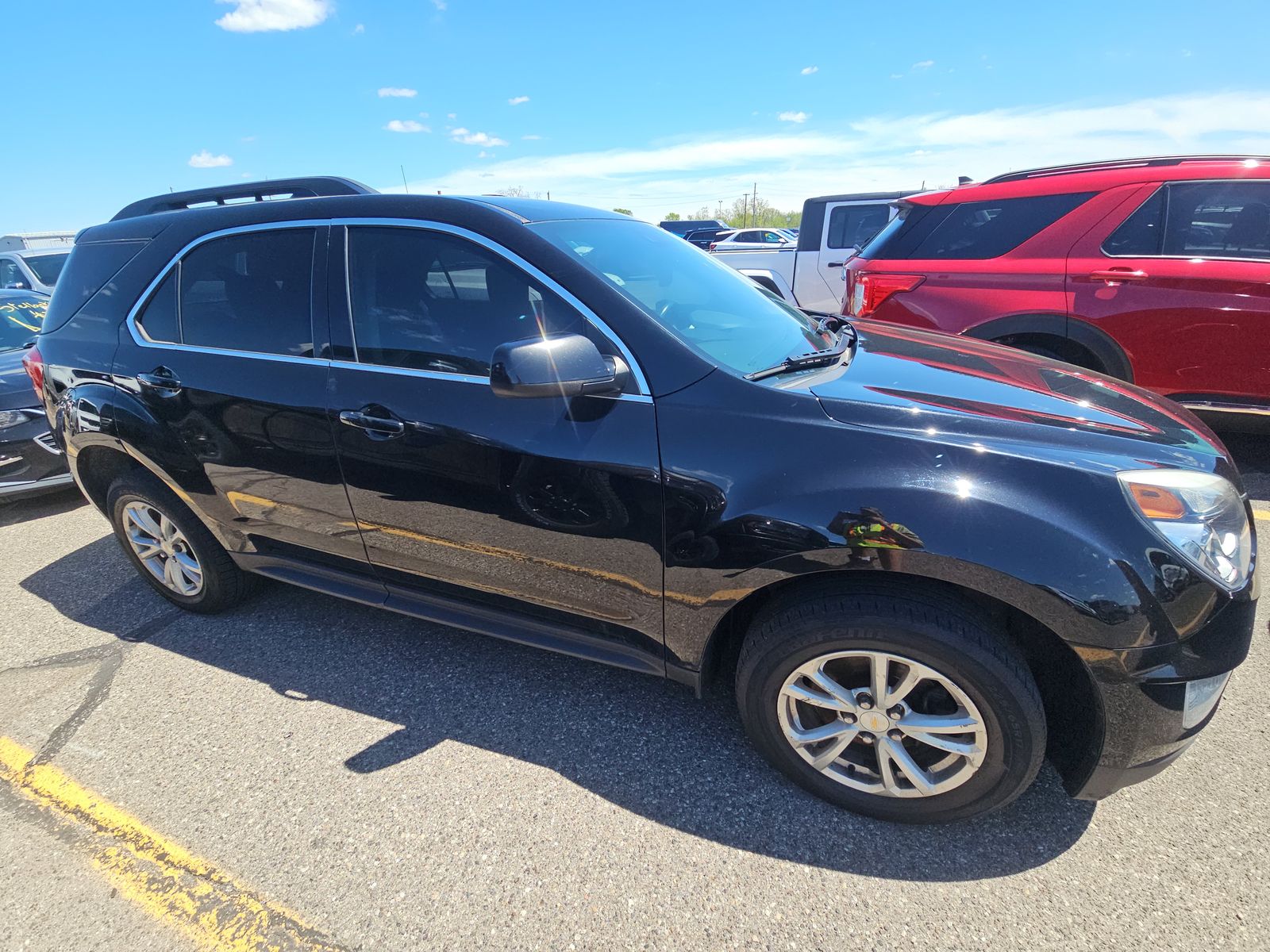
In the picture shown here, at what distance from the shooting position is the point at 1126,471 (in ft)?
5.38

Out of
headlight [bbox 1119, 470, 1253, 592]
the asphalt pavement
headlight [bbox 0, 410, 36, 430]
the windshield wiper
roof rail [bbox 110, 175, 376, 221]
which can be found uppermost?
roof rail [bbox 110, 175, 376, 221]

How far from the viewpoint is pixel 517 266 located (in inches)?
84.0

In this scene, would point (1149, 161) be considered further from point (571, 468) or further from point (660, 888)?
point (660, 888)

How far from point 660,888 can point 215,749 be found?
1662 mm

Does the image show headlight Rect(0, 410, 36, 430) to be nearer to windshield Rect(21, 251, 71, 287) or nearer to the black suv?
the black suv

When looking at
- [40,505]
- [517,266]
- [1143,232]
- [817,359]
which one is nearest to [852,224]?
[1143,232]

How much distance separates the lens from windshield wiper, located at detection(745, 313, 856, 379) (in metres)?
2.07

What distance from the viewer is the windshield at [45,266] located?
35.0 feet

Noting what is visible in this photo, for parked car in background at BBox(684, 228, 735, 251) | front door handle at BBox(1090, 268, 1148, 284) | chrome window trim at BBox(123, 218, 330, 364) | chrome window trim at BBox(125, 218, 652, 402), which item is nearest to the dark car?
chrome window trim at BBox(123, 218, 330, 364)

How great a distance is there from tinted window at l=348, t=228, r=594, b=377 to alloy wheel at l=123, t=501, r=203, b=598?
158 centimetres

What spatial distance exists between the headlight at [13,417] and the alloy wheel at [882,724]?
520 centimetres

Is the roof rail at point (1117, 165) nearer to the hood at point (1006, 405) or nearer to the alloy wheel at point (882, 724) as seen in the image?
the hood at point (1006, 405)

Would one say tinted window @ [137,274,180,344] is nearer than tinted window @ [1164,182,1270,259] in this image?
Yes

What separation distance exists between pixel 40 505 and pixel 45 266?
28.6 ft
